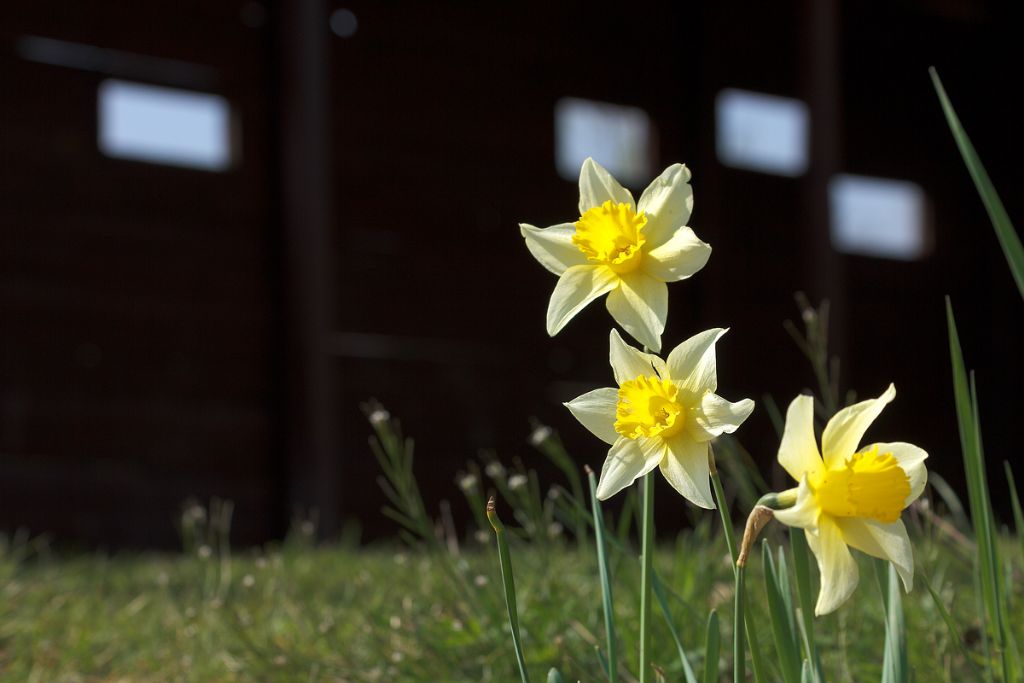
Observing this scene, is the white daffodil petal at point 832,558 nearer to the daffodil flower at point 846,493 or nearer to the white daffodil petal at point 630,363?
the daffodil flower at point 846,493

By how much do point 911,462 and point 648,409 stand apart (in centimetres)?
12

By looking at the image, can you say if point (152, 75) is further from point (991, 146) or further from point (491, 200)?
point (991, 146)

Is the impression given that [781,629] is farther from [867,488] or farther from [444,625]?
[444,625]

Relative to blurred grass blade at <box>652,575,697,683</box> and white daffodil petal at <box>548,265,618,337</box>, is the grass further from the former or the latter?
white daffodil petal at <box>548,265,618,337</box>

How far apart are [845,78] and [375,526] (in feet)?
11.7

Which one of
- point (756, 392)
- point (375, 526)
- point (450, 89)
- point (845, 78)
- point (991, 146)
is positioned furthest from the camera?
point (991, 146)

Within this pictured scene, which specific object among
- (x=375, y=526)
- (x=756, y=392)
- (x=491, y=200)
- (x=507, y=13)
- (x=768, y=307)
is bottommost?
(x=375, y=526)

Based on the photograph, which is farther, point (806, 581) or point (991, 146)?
point (991, 146)

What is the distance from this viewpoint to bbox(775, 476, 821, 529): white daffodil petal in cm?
52

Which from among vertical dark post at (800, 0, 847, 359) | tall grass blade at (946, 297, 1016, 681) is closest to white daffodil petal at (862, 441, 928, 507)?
tall grass blade at (946, 297, 1016, 681)

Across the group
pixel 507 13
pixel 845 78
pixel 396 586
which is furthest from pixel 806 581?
pixel 845 78

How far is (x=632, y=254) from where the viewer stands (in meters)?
0.61

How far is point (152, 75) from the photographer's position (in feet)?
14.4

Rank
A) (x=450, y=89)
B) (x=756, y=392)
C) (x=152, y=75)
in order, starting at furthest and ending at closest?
(x=756, y=392) < (x=450, y=89) < (x=152, y=75)
